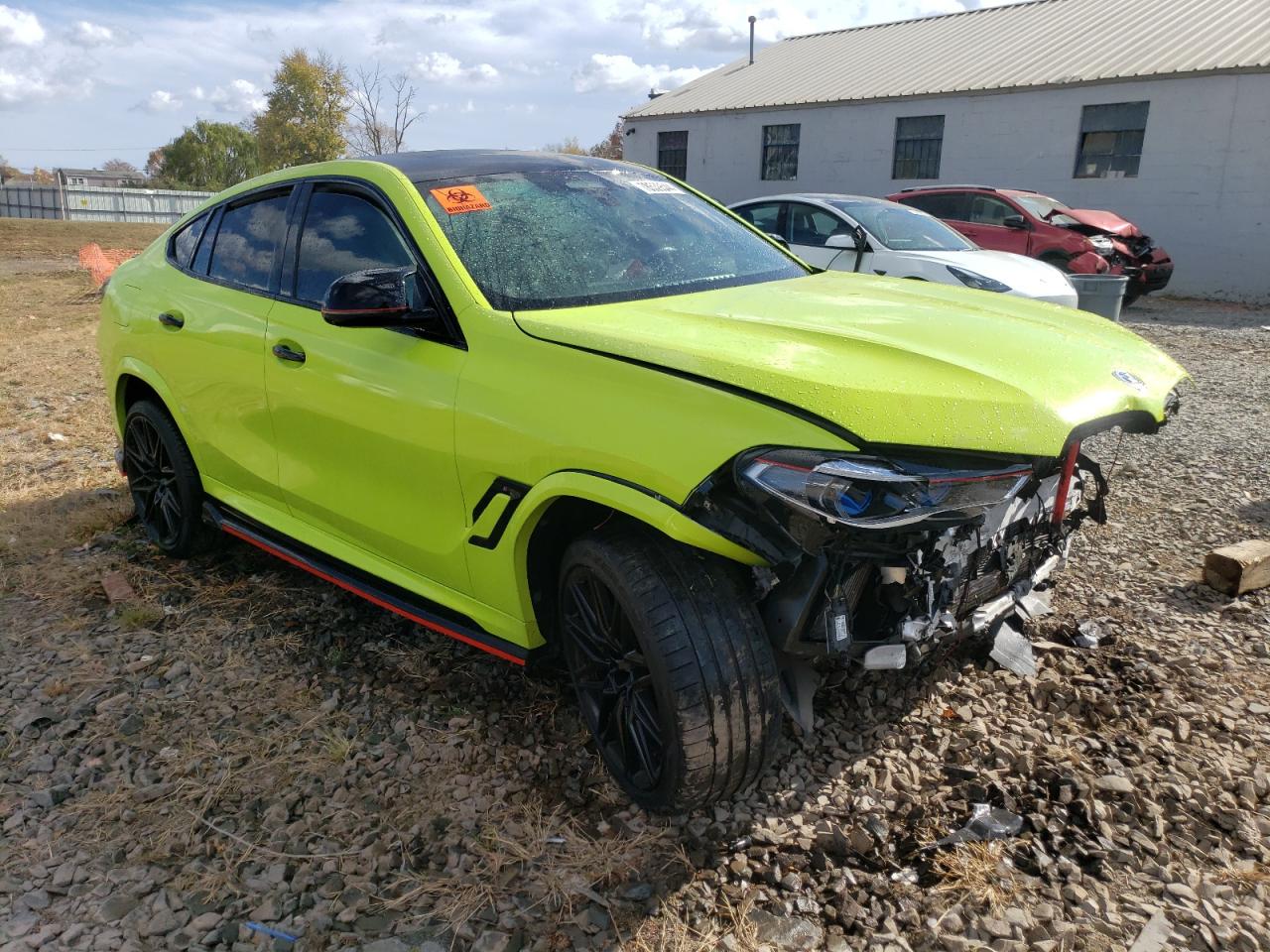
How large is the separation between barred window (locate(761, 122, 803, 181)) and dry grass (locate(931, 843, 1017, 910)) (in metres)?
23.1

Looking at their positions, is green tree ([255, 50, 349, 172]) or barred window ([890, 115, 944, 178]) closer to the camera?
barred window ([890, 115, 944, 178])

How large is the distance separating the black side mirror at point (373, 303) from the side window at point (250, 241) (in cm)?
102

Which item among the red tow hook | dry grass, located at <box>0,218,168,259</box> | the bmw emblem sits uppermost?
the bmw emblem

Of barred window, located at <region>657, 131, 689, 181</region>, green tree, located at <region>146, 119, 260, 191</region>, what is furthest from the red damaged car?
green tree, located at <region>146, 119, 260, 191</region>

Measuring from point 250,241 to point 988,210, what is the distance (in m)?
12.3

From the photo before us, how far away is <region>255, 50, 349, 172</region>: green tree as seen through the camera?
48.0 meters

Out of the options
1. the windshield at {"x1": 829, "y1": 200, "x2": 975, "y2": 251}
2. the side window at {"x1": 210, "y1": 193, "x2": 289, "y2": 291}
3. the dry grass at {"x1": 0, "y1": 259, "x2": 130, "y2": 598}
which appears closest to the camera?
the side window at {"x1": 210, "y1": 193, "x2": 289, "y2": 291}

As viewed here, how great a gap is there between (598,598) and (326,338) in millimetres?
1365

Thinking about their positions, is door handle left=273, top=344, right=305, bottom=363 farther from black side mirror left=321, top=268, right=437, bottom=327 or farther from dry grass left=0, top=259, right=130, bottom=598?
dry grass left=0, top=259, right=130, bottom=598

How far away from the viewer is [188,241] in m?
4.36

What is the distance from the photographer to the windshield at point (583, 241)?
2.96m

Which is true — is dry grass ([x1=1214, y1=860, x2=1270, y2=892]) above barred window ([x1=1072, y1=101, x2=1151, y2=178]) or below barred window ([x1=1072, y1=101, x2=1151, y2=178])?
below

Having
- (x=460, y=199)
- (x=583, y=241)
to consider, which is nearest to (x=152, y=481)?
(x=460, y=199)

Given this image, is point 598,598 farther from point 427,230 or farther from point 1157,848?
point 1157,848
